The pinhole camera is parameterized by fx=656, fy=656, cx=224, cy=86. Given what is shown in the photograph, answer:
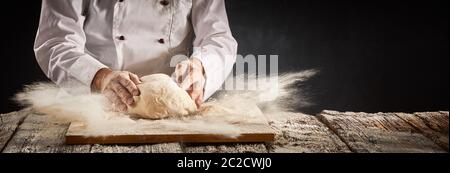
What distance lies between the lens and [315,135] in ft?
7.23

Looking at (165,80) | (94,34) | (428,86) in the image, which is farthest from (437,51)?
(94,34)

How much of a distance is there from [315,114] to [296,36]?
0.30m

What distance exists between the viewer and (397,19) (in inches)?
92.1

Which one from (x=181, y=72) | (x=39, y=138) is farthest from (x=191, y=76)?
(x=39, y=138)

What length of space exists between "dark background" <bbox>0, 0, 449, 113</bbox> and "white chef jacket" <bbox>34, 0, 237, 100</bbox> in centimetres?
7

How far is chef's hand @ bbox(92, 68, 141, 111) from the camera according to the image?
2158mm

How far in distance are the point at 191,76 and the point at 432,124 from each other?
0.89m

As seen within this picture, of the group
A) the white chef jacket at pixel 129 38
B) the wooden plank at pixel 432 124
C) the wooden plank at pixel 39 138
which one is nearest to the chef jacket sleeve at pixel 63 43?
the white chef jacket at pixel 129 38

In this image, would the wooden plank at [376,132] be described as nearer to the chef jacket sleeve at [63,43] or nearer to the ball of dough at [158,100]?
the ball of dough at [158,100]

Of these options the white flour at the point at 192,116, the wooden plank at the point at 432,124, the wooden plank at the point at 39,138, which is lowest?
the wooden plank at the point at 432,124

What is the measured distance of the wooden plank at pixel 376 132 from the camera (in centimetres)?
216

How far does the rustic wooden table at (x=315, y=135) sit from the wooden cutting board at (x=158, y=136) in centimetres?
2
